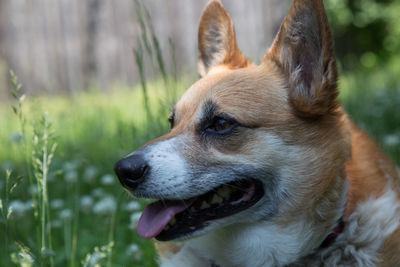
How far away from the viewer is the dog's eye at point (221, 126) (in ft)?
7.09

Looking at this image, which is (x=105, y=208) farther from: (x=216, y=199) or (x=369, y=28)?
(x=369, y=28)

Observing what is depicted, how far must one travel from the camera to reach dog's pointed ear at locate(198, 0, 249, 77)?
110 inches

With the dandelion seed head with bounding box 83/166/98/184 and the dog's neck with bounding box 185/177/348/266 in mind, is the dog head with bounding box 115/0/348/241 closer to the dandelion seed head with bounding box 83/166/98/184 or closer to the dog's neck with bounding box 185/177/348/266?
the dog's neck with bounding box 185/177/348/266

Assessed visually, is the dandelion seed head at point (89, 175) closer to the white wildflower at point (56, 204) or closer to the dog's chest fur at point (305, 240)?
the white wildflower at point (56, 204)

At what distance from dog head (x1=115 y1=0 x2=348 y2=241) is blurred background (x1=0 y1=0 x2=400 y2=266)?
0.47 meters

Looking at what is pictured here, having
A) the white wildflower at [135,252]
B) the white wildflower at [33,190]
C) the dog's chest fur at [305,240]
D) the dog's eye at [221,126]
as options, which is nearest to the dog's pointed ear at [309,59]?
the dog's eye at [221,126]

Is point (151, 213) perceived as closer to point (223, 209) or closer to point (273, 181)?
point (223, 209)

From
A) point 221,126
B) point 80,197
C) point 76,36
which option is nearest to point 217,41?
point 221,126

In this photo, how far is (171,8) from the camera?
7953 mm

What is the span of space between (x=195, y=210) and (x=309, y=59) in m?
0.98

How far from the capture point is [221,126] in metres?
2.19

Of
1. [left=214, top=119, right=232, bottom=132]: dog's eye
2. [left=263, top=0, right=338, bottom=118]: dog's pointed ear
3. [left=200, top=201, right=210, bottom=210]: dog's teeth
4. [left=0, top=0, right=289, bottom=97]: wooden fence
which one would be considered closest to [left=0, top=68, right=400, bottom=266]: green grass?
[left=200, top=201, right=210, bottom=210]: dog's teeth

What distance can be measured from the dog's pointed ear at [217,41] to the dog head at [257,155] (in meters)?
0.59

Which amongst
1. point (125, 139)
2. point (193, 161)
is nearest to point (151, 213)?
point (193, 161)
